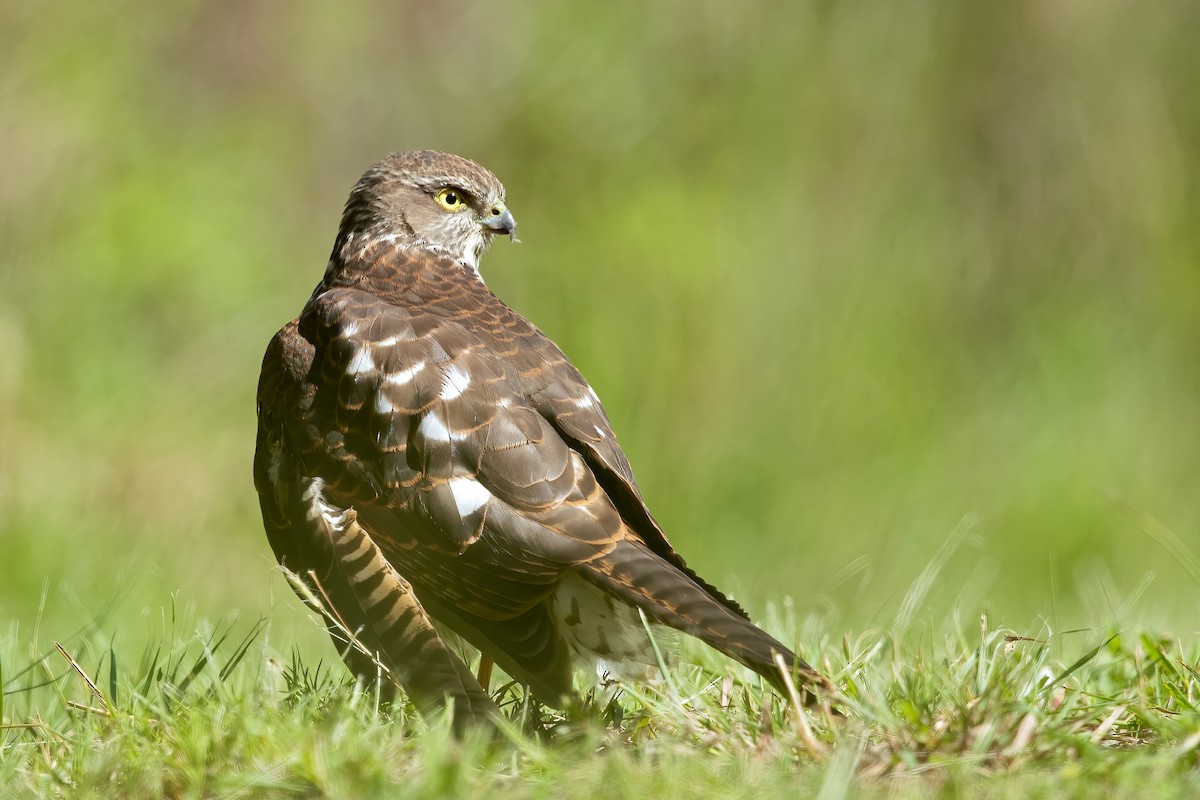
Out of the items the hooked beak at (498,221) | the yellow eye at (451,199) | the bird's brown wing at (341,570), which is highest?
the yellow eye at (451,199)

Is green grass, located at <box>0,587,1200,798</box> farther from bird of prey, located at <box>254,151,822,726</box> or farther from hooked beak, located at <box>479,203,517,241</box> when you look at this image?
hooked beak, located at <box>479,203,517,241</box>

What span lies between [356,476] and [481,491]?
38cm

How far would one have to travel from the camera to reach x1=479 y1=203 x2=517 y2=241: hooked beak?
484 centimetres

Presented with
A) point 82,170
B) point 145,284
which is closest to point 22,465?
point 145,284

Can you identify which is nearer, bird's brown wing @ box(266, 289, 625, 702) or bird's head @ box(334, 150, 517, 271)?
bird's brown wing @ box(266, 289, 625, 702)

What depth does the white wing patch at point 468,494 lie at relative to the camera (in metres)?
3.48

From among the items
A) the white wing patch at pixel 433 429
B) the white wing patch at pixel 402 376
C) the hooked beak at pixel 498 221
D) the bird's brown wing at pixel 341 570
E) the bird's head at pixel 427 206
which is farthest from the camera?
the hooked beak at pixel 498 221

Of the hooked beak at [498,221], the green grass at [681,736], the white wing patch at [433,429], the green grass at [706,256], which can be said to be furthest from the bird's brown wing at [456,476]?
the green grass at [706,256]

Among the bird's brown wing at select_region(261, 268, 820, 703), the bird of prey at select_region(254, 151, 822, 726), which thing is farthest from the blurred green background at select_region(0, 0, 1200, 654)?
the bird's brown wing at select_region(261, 268, 820, 703)

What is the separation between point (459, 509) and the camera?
3479 mm

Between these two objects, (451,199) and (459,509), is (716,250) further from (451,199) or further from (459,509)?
(459,509)

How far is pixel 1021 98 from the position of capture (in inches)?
349

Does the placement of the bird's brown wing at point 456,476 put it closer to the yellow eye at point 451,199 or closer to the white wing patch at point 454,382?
the white wing patch at point 454,382

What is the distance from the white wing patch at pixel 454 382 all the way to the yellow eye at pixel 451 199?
118cm
